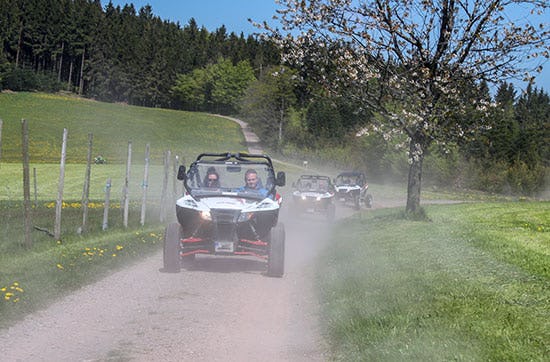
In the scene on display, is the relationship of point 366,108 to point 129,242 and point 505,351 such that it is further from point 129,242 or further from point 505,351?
point 505,351

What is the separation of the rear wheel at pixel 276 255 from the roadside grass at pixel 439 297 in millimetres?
766

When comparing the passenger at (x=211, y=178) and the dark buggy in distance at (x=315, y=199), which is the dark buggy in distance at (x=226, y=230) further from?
the dark buggy in distance at (x=315, y=199)

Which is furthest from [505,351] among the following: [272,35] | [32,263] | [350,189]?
[350,189]

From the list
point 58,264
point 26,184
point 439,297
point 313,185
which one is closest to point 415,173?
point 313,185

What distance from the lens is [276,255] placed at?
12.9 meters

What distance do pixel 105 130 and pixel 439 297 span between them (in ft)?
305

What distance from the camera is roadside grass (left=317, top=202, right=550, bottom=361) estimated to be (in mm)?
6891

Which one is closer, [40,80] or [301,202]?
[301,202]

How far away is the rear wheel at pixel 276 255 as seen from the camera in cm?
1288

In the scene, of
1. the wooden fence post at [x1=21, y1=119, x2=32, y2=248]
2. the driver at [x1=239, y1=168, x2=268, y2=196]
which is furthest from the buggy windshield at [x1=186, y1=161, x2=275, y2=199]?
the wooden fence post at [x1=21, y1=119, x2=32, y2=248]

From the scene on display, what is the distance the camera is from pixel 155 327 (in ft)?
27.9

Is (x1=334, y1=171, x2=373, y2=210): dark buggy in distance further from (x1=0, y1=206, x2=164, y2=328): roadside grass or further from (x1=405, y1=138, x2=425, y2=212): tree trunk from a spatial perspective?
(x1=0, y1=206, x2=164, y2=328): roadside grass

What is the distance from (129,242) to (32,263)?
4515 mm

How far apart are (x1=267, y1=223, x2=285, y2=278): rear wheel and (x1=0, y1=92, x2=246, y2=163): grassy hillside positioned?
174 ft
